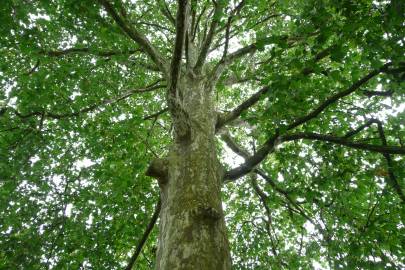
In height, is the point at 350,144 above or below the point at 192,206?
above

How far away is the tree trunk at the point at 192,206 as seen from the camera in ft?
9.65

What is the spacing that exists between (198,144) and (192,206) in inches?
52.6

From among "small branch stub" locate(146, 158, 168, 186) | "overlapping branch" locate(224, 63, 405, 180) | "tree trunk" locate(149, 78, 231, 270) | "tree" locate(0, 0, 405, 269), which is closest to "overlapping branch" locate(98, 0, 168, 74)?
"tree" locate(0, 0, 405, 269)

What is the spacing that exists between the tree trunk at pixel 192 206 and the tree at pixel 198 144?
0.02 meters

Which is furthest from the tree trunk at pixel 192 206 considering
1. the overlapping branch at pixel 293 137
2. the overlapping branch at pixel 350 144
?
the overlapping branch at pixel 350 144

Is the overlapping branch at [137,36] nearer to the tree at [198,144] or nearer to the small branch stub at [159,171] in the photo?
the tree at [198,144]

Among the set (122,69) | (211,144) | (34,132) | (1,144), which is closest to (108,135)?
(34,132)

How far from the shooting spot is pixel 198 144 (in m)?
4.59

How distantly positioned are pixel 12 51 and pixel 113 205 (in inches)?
191

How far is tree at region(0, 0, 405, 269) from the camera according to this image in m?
3.67

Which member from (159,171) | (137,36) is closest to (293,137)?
(159,171)

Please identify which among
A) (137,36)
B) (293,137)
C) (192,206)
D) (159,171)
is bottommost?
(192,206)

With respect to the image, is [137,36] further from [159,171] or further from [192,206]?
[192,206]

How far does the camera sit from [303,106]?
15.3ft
